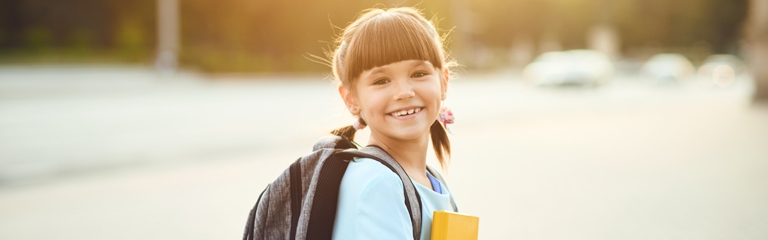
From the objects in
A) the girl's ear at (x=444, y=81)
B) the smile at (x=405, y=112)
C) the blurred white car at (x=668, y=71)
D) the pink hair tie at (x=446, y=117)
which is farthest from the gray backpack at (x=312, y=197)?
the blurred white car at (x=668, y=71)

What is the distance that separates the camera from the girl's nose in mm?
1863

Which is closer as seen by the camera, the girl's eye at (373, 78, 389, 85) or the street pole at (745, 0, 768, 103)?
the girl's eye at (373, 78, 389, 85)

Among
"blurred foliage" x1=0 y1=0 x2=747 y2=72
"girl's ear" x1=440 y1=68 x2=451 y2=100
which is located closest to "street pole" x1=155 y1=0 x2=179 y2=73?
"blurred foliage" x1=0 y1=0 x2=747 y2=72

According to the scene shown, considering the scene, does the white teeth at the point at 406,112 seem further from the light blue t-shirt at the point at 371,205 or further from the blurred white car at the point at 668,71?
the blurred white car at the point at 668,71

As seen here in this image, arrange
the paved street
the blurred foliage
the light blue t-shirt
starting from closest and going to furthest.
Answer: the light blue t-shirt < the paved street < the blurred foliage

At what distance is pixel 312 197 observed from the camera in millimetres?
1671

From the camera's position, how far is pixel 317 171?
1693 millimetres

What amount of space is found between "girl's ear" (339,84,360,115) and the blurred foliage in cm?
1796

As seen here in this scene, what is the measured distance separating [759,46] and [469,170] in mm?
10341

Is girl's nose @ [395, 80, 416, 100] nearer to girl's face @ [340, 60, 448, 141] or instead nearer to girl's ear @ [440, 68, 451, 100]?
girl's face @ [340, 60, 448, 141]

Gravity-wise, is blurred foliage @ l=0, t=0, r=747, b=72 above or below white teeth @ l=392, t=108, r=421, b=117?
above

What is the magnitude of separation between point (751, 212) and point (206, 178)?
16.2 ft

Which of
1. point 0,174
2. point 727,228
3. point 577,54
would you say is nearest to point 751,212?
point 727,228

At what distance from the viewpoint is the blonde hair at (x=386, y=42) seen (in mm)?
1813
